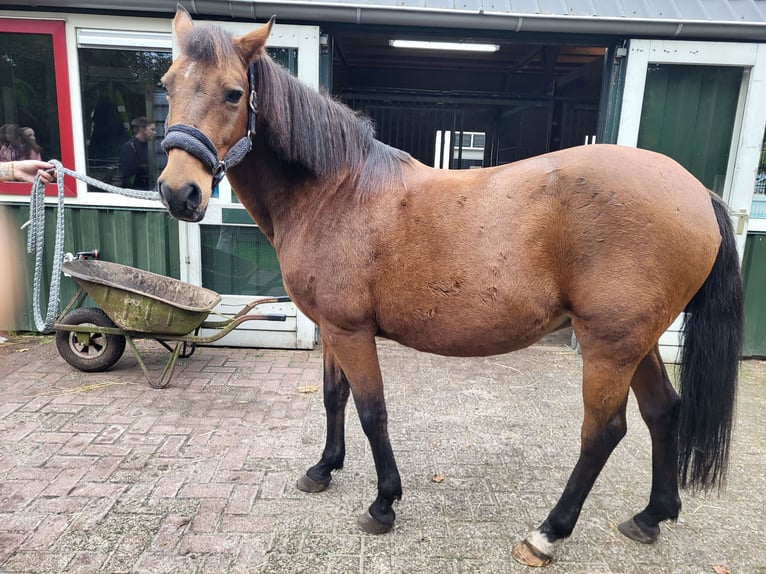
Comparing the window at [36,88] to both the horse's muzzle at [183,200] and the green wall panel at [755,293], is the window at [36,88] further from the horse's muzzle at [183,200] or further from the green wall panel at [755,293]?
the green wall panel at [755,293]

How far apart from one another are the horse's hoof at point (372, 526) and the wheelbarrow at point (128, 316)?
5.75 feet

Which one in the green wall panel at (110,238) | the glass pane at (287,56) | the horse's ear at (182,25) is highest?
the glass pane at (287,56)

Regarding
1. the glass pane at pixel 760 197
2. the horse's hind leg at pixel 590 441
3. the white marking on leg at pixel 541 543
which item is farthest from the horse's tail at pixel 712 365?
the glass pane at pixel 760 197

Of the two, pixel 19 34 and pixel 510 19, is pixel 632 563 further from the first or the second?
pixel 19 34

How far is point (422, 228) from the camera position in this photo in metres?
1.92

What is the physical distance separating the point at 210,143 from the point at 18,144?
4.19 metres

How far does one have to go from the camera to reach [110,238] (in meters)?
4.59

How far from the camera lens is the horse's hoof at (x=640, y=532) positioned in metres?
2.08

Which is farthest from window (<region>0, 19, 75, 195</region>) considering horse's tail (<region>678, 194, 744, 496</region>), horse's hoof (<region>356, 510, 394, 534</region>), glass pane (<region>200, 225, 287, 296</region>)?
horse's tail (<region>678, 194, 744, 496</region>)

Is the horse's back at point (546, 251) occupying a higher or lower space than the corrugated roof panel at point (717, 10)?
lower

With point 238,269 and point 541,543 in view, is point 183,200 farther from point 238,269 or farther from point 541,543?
point 238,269

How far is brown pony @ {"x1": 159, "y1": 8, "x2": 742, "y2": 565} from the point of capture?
171 centimetres

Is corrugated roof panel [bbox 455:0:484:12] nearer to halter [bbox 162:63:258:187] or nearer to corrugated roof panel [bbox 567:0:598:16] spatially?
corrugated roof panel [bbox 567:0:598:16]

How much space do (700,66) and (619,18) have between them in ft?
3.16
